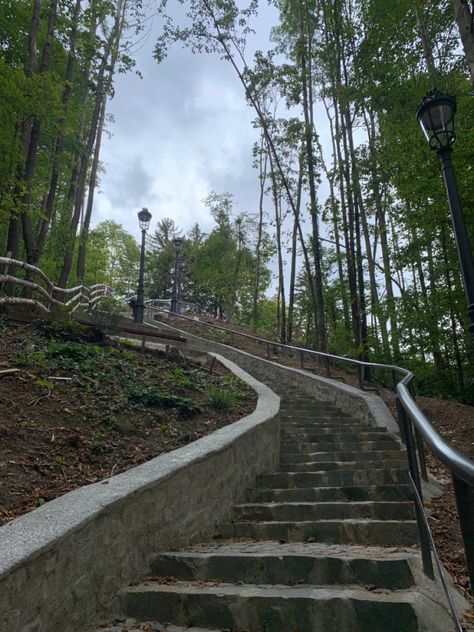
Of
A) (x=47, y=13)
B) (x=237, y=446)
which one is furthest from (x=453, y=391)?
(x=47, y=13)

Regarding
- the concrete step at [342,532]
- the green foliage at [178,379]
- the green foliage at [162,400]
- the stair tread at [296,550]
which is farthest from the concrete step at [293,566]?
the green foliage at [178,379]

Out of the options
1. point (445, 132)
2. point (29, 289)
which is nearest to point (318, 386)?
point (445, 132)

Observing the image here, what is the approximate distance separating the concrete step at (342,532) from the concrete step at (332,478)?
1.12 metres

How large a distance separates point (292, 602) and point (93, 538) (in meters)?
1.05

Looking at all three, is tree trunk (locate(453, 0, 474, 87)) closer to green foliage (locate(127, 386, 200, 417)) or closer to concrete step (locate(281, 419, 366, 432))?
concrete step (locate(281, 419, 366, 432))

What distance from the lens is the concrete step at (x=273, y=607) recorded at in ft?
6.86

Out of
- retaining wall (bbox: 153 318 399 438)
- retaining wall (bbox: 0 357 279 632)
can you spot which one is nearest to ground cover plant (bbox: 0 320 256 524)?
retaining wall (bbox: 0 357 279 632)

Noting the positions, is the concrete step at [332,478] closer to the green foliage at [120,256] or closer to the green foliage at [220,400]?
the green foliage at [220,400]

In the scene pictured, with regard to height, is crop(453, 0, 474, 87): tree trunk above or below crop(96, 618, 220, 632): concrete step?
above

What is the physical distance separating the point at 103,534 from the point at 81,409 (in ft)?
7.56

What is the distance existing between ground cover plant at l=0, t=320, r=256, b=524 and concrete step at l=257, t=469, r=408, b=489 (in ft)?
2.99

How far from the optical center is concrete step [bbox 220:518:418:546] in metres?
3.25

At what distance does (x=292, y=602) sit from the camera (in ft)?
7.37

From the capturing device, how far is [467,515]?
1.45 meters
